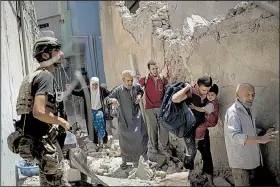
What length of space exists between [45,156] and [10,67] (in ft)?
0.91

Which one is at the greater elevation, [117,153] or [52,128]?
[52,128]

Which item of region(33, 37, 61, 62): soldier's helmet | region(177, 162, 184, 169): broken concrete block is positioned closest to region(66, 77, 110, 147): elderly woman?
region(33, 37, 61, 62): soldier's helmet

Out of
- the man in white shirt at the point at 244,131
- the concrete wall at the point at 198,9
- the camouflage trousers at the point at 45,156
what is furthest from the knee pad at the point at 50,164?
the concrete wall at the point at 198,9

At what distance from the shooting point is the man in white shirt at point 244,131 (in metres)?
0.83

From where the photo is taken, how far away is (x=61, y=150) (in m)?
0.96

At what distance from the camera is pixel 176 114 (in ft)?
3.06

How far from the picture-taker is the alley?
84 centimetres

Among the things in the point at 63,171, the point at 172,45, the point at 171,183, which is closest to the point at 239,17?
the point at 172,45

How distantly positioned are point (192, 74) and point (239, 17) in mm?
199

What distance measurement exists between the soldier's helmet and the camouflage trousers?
0.69 feet

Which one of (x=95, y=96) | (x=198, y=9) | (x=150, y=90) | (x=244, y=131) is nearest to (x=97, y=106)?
(x=95, y=96)

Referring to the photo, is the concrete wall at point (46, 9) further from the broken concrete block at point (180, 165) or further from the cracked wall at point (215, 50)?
the broken concrete block at point (180, 165)

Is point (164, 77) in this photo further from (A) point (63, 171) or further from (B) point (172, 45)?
(A) point (63, 171)

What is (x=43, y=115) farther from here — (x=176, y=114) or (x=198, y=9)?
(x=198, y=9)
